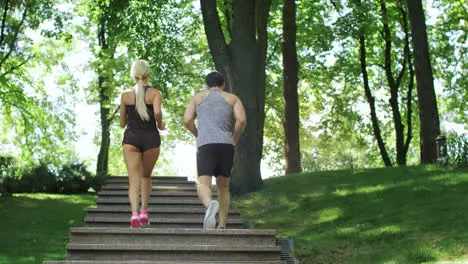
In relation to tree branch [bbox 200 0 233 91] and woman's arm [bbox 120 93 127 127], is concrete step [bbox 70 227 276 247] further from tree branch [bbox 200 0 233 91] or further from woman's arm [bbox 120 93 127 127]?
tree branch [bbox 200 0 233 91]

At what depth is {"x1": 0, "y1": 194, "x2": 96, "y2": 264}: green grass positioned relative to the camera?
1257 cm

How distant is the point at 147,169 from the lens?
10117 millimetres

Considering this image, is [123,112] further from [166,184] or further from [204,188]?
[166,184]

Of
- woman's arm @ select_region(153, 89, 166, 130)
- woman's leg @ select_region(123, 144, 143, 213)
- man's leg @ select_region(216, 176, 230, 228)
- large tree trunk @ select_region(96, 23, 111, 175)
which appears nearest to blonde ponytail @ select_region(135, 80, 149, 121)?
woman's arm @ select_region(153, 89, 166, 130)

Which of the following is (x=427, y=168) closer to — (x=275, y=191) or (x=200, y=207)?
(x=275, y=191)

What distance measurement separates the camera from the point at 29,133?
Answer: 3666 centimetres

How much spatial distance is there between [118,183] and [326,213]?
18.1 feet

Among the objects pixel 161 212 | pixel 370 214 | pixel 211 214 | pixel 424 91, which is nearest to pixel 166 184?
pixel 161 212

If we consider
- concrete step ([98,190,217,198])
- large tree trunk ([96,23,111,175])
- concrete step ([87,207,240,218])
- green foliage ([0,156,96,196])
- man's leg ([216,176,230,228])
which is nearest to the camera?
man's leg ([216,176,230,228])

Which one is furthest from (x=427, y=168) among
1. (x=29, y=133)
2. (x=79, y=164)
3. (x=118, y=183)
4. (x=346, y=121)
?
(x=29, y=133)

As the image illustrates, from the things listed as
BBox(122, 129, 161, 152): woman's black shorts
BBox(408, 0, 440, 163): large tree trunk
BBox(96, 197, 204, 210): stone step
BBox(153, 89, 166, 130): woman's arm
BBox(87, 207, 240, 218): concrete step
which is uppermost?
BBox(408, 0, 440, 163): large tree trunk

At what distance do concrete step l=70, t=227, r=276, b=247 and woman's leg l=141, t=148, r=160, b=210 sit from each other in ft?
3.15

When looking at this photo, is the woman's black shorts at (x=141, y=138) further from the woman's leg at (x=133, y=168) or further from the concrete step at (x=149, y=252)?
the concrete step at (x=149, y=252)

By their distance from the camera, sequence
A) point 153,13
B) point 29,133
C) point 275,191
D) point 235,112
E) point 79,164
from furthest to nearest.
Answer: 1. point 29,133
2. point 79,164
3. point 153,13
4. point 275,191
5. point 235,112
